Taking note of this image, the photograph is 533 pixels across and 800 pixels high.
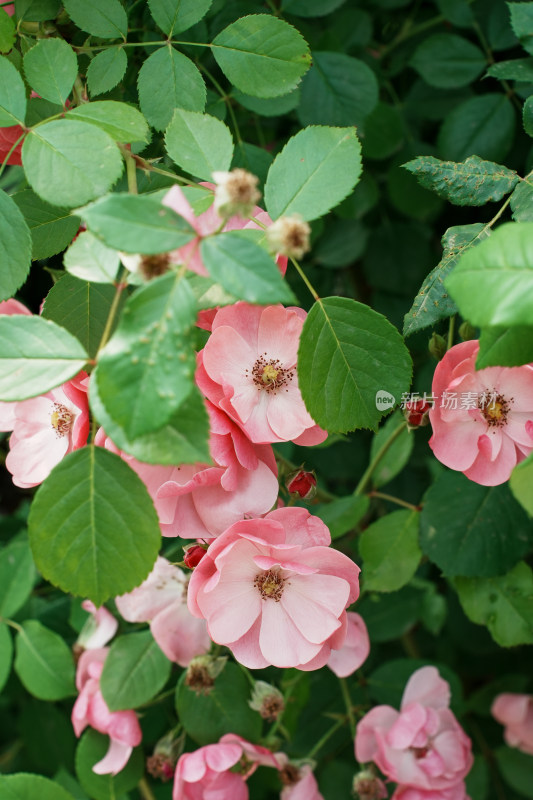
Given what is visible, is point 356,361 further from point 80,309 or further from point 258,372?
point 80,309

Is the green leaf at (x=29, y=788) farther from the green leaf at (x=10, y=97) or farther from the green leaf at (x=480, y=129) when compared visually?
the green leaf at (x=480, y=129)

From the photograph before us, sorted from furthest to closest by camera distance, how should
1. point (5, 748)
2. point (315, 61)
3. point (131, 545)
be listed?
point (5, 748), point (315, 61), point (131, 545)

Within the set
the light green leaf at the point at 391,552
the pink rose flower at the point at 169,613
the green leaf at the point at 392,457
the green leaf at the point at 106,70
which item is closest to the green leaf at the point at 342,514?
the light green leaf at the point at 391,552

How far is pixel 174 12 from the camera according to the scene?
0.87 metres

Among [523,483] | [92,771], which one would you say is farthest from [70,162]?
[92,771]

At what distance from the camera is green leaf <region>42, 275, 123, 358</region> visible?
2.65 ft

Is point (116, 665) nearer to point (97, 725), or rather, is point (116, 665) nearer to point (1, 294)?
point (97, 725)

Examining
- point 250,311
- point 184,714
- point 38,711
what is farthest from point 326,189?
point 38,711

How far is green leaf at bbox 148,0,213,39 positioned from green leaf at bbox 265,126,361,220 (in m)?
0.26

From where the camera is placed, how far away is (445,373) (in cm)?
79

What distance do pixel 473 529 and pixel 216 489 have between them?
0.48m

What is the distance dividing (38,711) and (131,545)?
948mm

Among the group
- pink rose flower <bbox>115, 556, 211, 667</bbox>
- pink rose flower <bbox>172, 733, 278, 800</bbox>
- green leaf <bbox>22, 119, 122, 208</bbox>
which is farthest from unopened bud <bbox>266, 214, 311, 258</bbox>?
pink rose flower <bbox>172, 733, 278, 800</bbox>

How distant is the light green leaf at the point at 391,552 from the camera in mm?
1093
